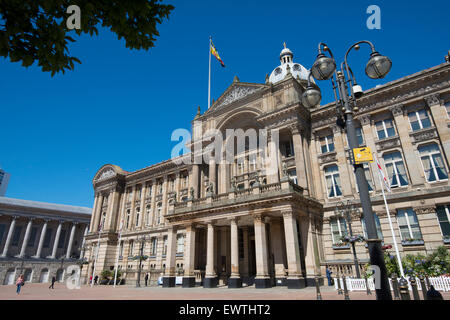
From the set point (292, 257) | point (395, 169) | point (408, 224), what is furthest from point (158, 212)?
point (408, 224)

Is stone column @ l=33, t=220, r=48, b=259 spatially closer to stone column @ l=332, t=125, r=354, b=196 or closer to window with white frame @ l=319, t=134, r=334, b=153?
window with white frame @ l=319, t=134, r=334, b=153

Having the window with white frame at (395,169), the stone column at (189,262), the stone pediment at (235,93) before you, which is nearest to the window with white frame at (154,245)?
the stone column at (189,262)

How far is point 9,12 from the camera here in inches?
198

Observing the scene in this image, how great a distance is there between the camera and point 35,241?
60.9 m

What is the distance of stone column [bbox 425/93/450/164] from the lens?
20656mm

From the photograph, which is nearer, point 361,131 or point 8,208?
point 361,131

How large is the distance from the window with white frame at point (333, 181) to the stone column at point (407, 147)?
5.63 metres

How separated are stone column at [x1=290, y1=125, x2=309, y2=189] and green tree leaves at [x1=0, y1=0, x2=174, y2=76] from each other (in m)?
21.2

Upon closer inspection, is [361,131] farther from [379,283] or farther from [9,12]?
[9,12]

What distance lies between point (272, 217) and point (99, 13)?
2152 cm

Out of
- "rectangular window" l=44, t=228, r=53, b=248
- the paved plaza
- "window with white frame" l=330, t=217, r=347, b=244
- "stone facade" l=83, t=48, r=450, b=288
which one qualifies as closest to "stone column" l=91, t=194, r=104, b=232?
"stone facade" l=83, t=48, r=450, b=288
